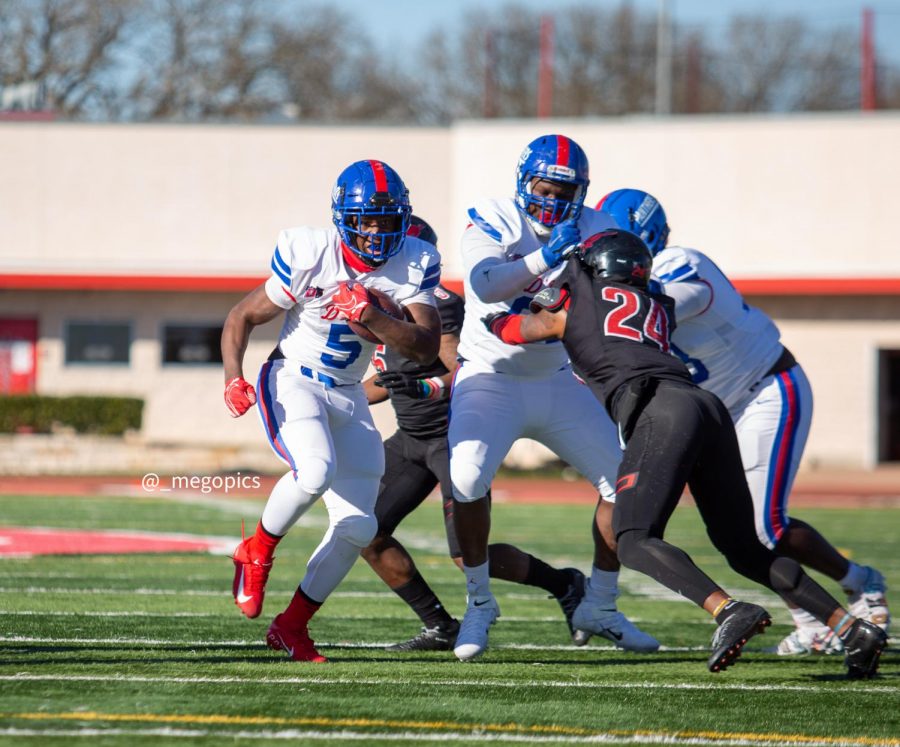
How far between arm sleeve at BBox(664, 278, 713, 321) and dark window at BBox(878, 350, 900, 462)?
19.1 metres

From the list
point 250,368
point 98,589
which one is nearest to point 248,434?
point 250,368

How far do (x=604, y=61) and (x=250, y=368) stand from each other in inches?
823

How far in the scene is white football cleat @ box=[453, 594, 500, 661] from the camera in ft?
19.2

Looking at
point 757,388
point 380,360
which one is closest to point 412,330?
point 380,360

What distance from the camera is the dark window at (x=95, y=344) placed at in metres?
25.0

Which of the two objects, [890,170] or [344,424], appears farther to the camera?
Result: [890,170]

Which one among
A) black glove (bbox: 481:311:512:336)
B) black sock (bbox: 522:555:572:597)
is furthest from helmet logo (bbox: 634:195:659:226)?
black sock (bbox: 522:555:572:597)

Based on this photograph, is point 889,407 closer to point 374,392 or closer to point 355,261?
point 374,392

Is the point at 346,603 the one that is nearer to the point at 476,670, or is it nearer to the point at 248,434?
the point at 476,670

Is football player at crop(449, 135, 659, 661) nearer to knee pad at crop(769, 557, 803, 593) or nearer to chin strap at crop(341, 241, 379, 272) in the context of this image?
chin strap at crop(341, 241, 379, 272)

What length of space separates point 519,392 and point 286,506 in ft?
3.94

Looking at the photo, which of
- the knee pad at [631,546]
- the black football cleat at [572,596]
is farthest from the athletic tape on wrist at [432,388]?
the knee pad at [631,546]

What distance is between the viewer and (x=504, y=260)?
20.0ft

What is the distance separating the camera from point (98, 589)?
790 centimetres
